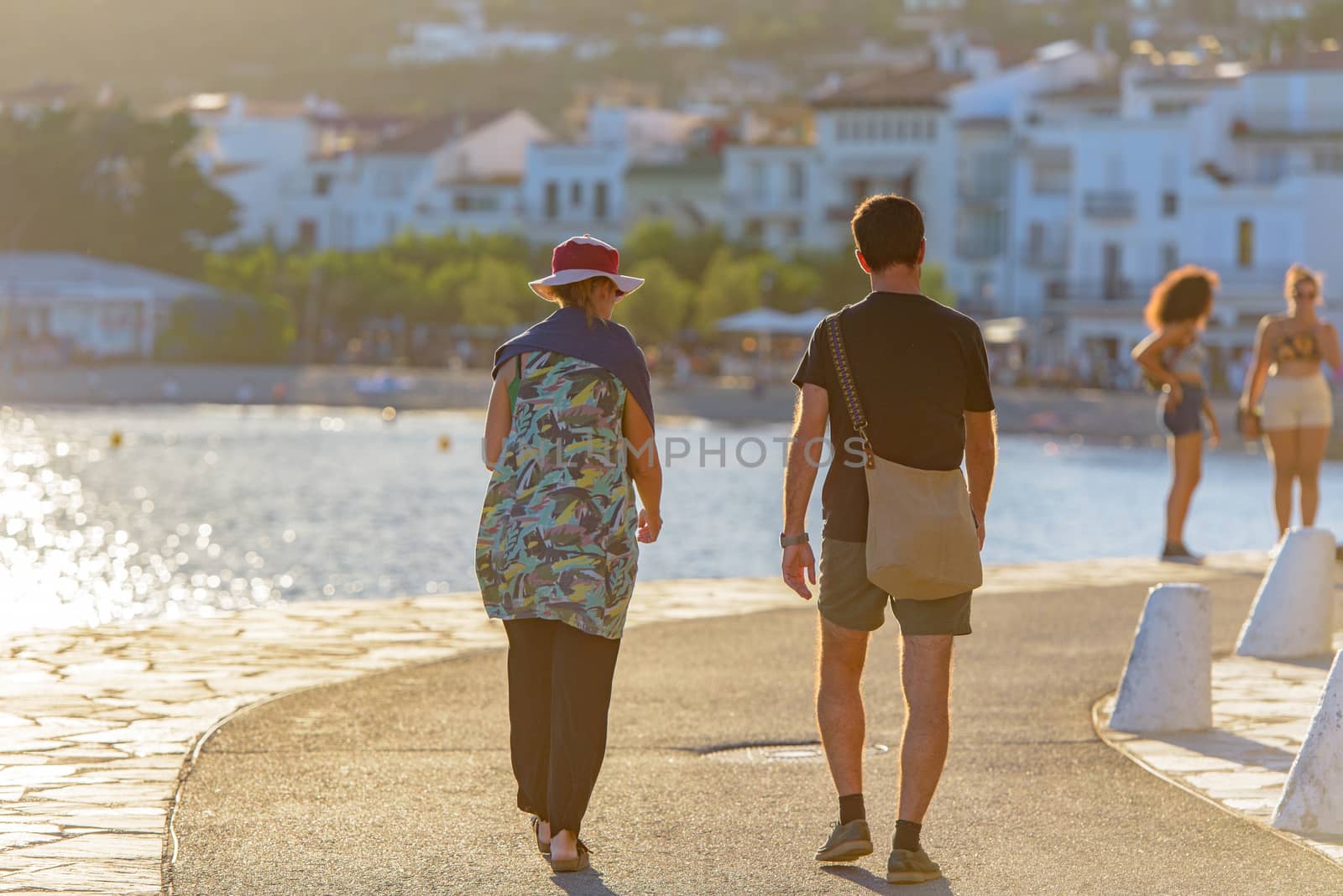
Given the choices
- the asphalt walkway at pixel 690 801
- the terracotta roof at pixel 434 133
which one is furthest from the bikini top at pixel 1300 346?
the terracotta roof at pixel 434 133

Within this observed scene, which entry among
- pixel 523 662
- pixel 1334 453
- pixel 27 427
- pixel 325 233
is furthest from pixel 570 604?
pixel 325 233

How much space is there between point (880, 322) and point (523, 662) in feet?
4.33

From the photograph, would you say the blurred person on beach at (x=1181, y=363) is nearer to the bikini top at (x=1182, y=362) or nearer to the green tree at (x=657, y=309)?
the bikini top at (x=1182, y=362)

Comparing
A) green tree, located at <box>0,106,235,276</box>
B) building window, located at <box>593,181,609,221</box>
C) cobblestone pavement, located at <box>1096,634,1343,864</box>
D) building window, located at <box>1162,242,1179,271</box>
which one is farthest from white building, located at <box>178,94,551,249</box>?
cobblestone pavement, located at <box>1096,634,1343,864</box>

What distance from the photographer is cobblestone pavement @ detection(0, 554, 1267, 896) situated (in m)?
6.04

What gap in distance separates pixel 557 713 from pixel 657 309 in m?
65.5

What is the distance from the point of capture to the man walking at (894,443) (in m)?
5.81

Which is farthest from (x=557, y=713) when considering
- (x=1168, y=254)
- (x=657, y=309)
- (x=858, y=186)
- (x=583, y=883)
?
(x=858, y=186)

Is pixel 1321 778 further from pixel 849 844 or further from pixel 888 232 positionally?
pixel 888 232

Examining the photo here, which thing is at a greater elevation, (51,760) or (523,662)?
(523,662)

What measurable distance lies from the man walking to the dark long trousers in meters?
0.59

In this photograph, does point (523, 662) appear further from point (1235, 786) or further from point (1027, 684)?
→ point (1027, 684)

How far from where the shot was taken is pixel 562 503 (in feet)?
19.4

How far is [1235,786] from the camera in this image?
7.07 metres
